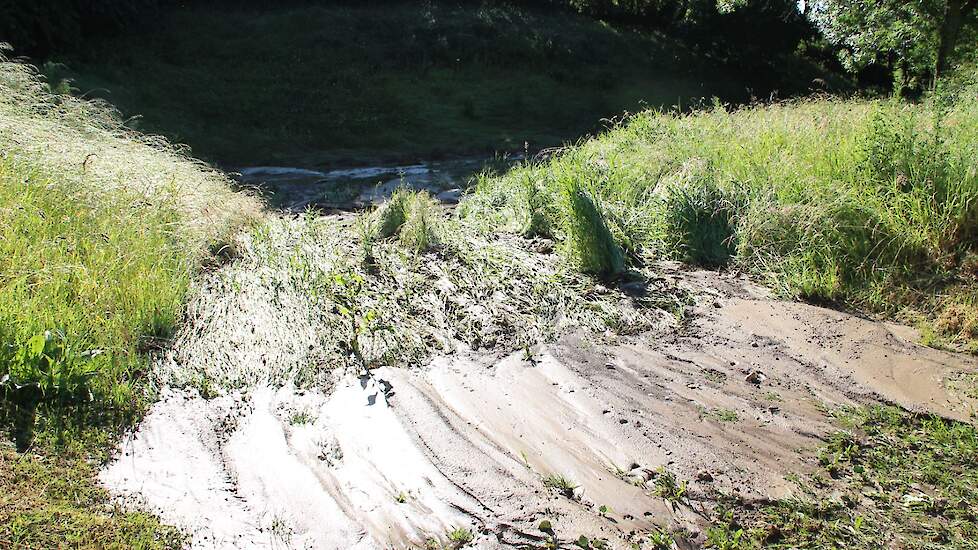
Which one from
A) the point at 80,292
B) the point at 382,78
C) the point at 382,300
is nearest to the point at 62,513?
the point at 80,292

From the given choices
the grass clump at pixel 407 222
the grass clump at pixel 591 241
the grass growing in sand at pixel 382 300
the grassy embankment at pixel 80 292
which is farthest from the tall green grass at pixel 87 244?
the grass clump at pixel 591 241

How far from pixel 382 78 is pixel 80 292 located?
12.5m

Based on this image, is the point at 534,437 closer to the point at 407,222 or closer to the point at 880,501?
the point at 880,501

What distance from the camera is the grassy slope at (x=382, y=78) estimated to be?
13219 mm

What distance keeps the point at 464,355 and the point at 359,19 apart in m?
16.1

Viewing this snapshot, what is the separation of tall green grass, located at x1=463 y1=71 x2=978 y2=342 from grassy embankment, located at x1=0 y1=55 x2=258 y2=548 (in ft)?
9.60

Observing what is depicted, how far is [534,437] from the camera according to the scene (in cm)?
400

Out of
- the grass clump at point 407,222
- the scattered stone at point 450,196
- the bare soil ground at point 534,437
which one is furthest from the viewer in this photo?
the scattered stone at point 450,196

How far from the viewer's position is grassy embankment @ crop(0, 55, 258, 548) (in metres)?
3.32

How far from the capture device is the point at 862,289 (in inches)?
219

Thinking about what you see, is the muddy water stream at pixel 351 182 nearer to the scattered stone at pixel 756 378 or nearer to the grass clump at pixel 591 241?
the grass clump at pixel 591 241

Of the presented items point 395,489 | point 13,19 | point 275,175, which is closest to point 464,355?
point 395,489

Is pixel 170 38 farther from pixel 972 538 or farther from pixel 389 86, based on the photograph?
pixel 972 538

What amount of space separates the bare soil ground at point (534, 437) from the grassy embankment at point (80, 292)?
0.24 metres
